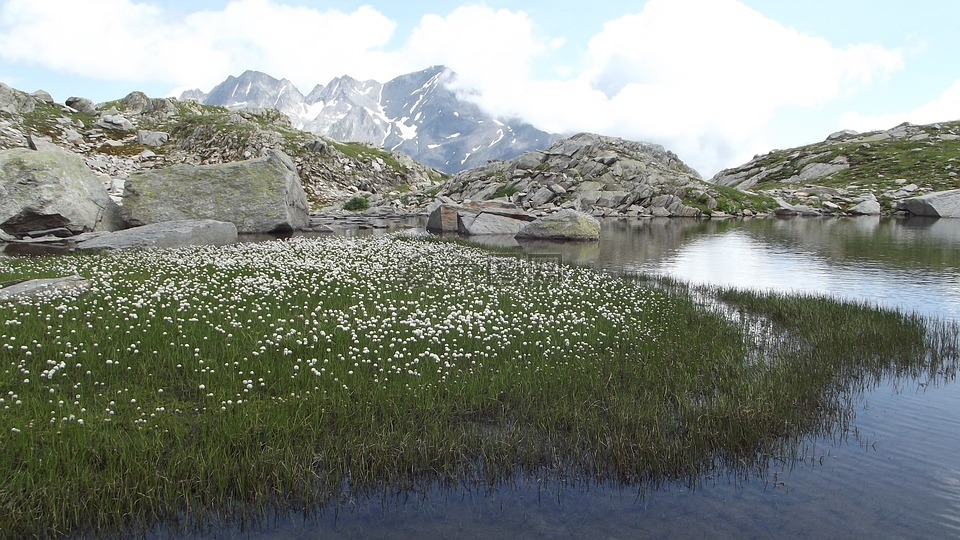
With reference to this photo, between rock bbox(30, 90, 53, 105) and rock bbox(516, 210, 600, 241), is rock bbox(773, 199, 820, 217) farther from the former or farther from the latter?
rock bbox(30, 90, 53, 105)

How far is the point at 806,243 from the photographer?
136 ft

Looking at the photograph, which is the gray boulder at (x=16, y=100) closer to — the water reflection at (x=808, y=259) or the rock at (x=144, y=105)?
the rock at (x=144, y=105)

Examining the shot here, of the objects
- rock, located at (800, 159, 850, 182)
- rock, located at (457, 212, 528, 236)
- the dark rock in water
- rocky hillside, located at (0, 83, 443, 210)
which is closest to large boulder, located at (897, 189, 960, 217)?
rock, located at (800, 159, 850, 182)

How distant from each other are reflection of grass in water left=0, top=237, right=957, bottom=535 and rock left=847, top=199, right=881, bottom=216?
77.5 metres

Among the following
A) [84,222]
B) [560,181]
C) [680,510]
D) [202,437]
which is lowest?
[680,510]

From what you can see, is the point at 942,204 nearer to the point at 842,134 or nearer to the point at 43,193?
the point at 43,193

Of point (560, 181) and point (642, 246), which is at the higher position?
point (560, 181)

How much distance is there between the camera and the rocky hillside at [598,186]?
81.5 meters

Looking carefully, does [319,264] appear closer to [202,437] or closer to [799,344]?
[202,437]

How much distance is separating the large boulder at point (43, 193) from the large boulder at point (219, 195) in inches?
135

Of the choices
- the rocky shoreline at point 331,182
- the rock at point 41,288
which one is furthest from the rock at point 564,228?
the rock at point 41,288

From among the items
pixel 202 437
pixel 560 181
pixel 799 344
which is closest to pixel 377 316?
pixel 202 437

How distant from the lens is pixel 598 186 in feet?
290

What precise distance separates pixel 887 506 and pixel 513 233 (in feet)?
147
